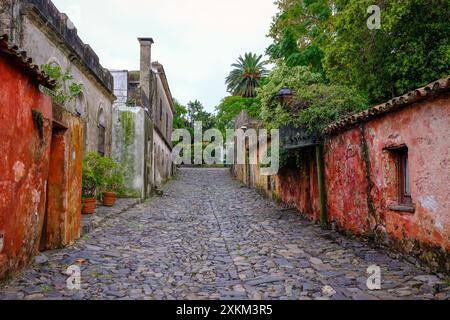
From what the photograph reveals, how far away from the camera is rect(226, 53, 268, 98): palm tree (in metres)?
39.6

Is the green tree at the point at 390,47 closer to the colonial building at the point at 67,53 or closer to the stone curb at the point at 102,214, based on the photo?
the colonial building at the point at 67,53

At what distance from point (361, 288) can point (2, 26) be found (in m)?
8.05

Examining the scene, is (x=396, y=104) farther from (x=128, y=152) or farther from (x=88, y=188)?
(x=128, y=152)

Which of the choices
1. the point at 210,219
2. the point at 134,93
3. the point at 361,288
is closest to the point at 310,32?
the point at 134,93

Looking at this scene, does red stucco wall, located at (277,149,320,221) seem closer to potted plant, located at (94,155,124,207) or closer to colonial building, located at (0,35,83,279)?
potted plant, located at (94,155,124,207)

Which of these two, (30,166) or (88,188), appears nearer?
(30,166)

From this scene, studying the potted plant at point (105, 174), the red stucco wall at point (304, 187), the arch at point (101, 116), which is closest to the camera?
the red stucco wall at point (304, 187)

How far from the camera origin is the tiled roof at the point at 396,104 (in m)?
4.82

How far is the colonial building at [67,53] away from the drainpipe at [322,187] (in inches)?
265

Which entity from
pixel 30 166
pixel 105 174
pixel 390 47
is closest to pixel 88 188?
pixel 105 174

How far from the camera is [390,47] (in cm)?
1201

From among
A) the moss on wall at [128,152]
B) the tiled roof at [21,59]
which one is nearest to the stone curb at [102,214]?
the moss on wall at [128,152]

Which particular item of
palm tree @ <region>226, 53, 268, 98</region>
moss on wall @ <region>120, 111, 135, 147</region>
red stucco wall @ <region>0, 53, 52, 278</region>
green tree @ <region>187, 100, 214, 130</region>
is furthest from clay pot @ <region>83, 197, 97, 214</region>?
green tree @ <region>187, 100, 214, 130</region>

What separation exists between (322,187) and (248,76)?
1251 inches
